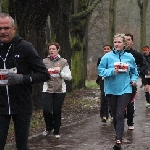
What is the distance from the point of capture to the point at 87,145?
9.42m

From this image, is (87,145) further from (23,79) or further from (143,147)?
(23,79)

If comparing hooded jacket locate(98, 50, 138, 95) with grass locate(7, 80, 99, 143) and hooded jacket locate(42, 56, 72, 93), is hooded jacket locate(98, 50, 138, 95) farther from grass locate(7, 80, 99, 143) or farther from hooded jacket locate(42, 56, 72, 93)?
grass locate(7, 80, 99, 143)

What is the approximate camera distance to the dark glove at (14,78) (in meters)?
5.65

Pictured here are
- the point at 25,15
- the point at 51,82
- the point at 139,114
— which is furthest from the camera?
the point at 139,114

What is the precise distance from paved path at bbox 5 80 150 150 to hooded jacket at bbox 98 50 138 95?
1.07 metres

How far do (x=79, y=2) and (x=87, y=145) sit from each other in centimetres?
1652

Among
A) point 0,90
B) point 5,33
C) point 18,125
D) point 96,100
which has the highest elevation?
point 5,33

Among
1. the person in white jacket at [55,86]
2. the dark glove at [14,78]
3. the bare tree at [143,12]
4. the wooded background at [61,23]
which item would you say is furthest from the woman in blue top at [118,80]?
the bare tree at [143,12]

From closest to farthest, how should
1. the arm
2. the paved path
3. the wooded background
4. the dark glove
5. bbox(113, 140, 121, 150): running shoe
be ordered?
the dark glove
bbox(113, 140, 121, 150): running shoe
the paved path
the arm
the wooded background

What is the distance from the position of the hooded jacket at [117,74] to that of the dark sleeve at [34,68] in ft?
11.1

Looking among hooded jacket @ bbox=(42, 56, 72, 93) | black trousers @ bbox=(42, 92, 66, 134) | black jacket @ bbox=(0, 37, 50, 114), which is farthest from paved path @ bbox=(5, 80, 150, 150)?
black jacket @ bbox=(0, 37, 50, 114)

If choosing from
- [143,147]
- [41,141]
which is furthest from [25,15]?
[143,147]

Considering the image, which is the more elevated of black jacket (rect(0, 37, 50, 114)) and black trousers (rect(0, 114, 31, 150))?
black jacket (rect(0, 37, 50, 114))

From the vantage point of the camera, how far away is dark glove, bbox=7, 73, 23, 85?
5655 millimetres
